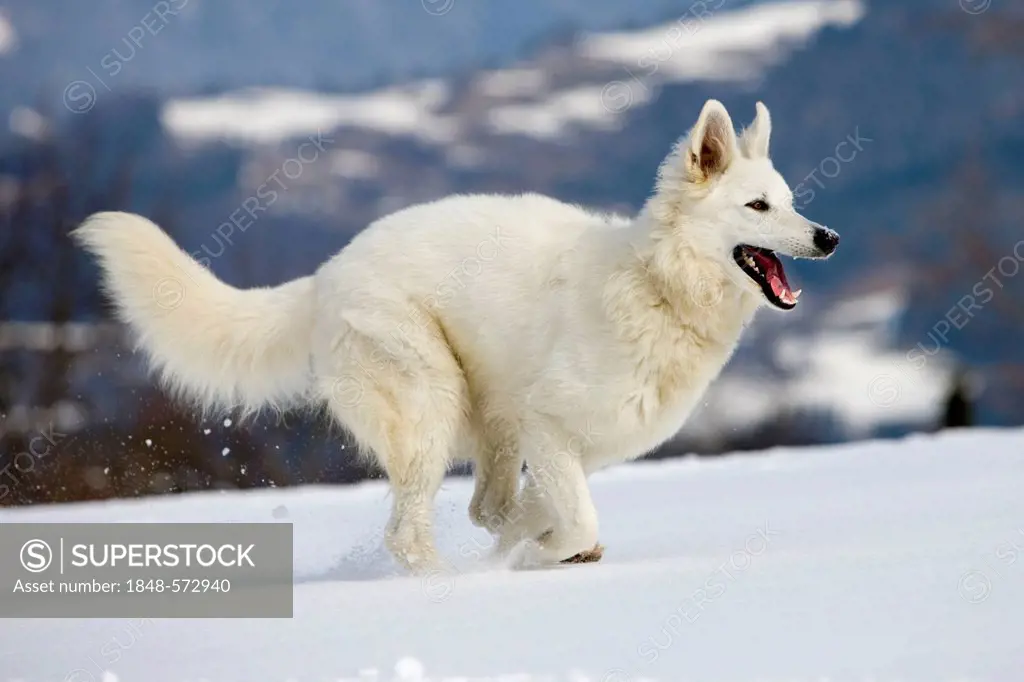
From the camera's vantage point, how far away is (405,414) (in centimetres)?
648

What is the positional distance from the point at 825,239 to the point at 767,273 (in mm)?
321

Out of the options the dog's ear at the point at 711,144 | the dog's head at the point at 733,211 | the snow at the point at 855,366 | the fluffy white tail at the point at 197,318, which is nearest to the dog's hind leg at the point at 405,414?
the fluffy white tail at the point at 197,318

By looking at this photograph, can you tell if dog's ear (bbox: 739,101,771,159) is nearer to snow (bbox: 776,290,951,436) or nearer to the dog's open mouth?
the dog's open mouth

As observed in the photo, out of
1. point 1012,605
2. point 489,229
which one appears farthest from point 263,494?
point 1012,605

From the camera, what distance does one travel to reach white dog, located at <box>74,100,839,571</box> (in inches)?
241

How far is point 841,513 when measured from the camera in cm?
735

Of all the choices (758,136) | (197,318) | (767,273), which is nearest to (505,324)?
(767,273)

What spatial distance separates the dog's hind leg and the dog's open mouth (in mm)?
1641

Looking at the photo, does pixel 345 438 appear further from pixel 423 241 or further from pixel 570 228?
pixel 570 228

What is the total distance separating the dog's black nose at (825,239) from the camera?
594 centimetres

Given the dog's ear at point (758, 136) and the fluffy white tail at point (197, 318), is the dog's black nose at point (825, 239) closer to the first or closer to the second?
the dog's ear at point (758, 136)

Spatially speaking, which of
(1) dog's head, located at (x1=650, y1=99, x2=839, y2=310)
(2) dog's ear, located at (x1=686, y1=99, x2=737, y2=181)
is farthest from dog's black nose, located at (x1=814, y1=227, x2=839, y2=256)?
(2) dog's ear, located at (x1=686, y1=99, x2=737, y2=181)

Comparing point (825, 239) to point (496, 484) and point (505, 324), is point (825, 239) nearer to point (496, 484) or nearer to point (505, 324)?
point (505, 324)

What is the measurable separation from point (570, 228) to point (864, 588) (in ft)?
9.20
